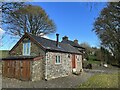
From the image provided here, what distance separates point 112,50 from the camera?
129 feet

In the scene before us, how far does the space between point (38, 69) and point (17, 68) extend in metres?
2.11

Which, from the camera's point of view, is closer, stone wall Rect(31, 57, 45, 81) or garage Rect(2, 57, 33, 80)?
stone wall Rect(31, 57, 45, 81)

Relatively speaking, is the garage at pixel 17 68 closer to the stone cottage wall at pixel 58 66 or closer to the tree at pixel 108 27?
the stone cottage wall at pixel 58 66

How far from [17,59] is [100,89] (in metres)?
10.5

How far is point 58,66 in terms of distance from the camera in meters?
21.4

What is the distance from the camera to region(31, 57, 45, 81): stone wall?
59.7ft

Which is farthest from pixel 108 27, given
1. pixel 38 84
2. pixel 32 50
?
pixel 38 84

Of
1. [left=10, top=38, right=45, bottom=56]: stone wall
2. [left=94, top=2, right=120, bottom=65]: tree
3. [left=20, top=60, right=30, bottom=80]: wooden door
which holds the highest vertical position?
[left=94, top=2, right=120, bottom=65]: tree

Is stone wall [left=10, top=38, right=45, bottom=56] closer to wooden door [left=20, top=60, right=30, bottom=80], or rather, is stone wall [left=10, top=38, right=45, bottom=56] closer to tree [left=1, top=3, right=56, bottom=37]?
wooden door [left=20, top=60, right=30, bottom=80]

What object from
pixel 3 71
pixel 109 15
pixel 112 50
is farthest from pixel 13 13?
pixel 112 50

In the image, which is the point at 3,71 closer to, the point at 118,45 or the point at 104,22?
the point at 104,22

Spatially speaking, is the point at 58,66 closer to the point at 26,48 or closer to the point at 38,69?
the point at 38,69

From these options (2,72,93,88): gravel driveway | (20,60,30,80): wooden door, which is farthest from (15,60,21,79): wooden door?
(2,72,93,88): gravel driveway

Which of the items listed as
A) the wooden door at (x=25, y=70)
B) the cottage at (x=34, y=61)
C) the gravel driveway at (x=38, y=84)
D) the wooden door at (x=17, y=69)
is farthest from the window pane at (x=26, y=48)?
the gravel driveway at (x=38, y=84)
